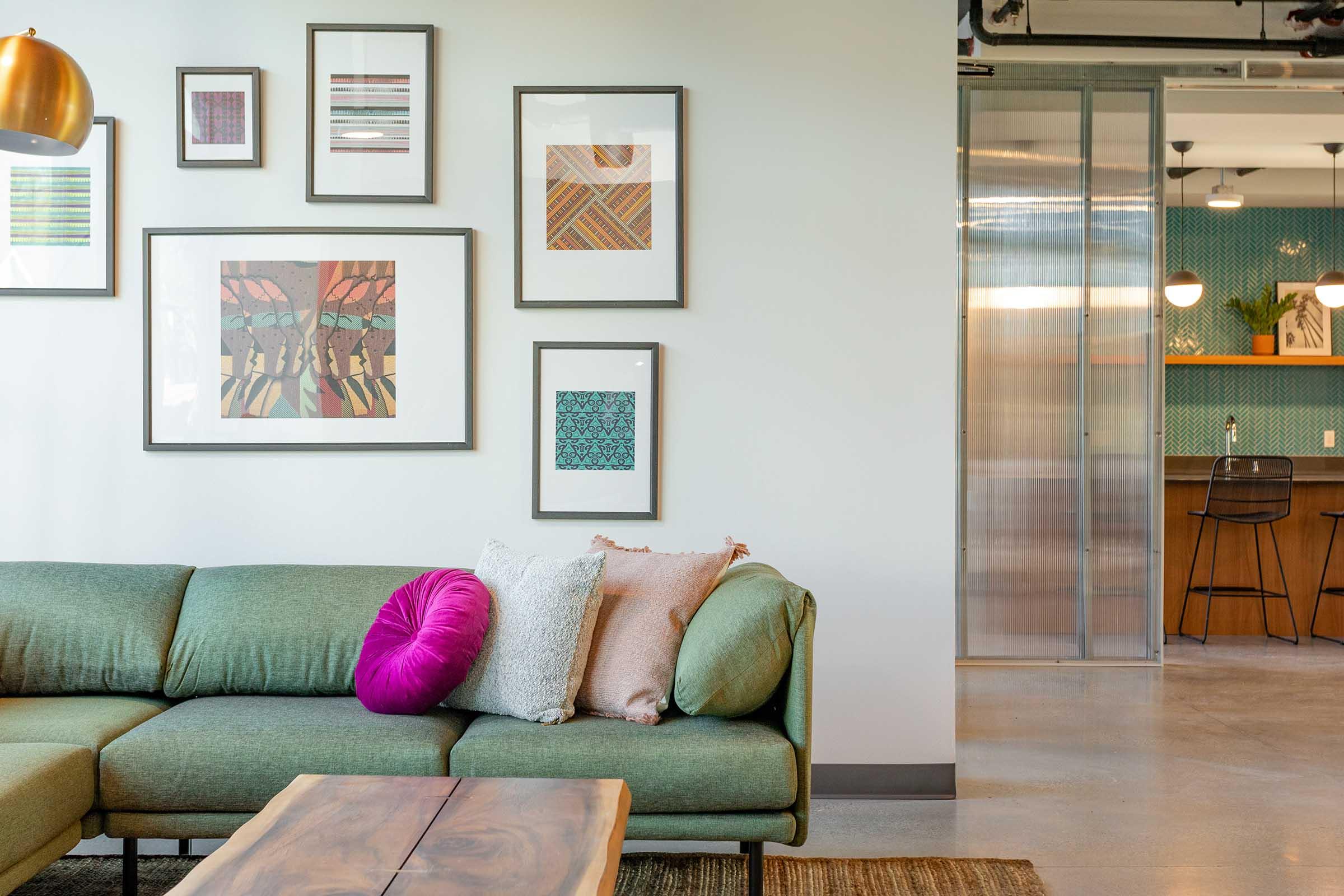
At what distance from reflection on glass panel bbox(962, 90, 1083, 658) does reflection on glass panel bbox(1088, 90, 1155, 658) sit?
0.11 m

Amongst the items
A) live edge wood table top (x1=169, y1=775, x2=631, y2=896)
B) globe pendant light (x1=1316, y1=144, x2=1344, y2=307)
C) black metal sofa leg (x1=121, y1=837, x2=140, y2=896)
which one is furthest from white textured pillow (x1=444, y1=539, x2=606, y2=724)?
globe pendant light (x1=1316, y1=144, x2=1344, y2=307)

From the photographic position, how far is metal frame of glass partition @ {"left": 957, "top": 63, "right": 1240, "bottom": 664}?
527cm

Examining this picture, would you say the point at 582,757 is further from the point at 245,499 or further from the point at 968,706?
the point at 968,706

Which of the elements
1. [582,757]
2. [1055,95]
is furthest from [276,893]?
[1055,95]

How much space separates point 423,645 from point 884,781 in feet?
5.36

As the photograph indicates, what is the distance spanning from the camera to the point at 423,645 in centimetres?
245

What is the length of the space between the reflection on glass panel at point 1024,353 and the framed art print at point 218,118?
3.49 m

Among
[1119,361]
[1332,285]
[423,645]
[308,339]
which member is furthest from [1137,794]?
[1332,285]

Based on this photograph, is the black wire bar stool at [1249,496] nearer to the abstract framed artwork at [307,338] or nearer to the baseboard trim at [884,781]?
the baseboard trim at [884,781]

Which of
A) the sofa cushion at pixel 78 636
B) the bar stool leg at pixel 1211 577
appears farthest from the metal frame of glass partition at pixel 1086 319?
the sofa cushion at pixel 78 636

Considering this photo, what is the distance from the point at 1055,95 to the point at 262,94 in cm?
389

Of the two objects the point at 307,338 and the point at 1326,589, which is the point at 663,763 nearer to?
the point at 307,338

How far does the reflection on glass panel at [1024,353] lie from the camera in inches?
208

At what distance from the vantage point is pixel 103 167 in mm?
3252
